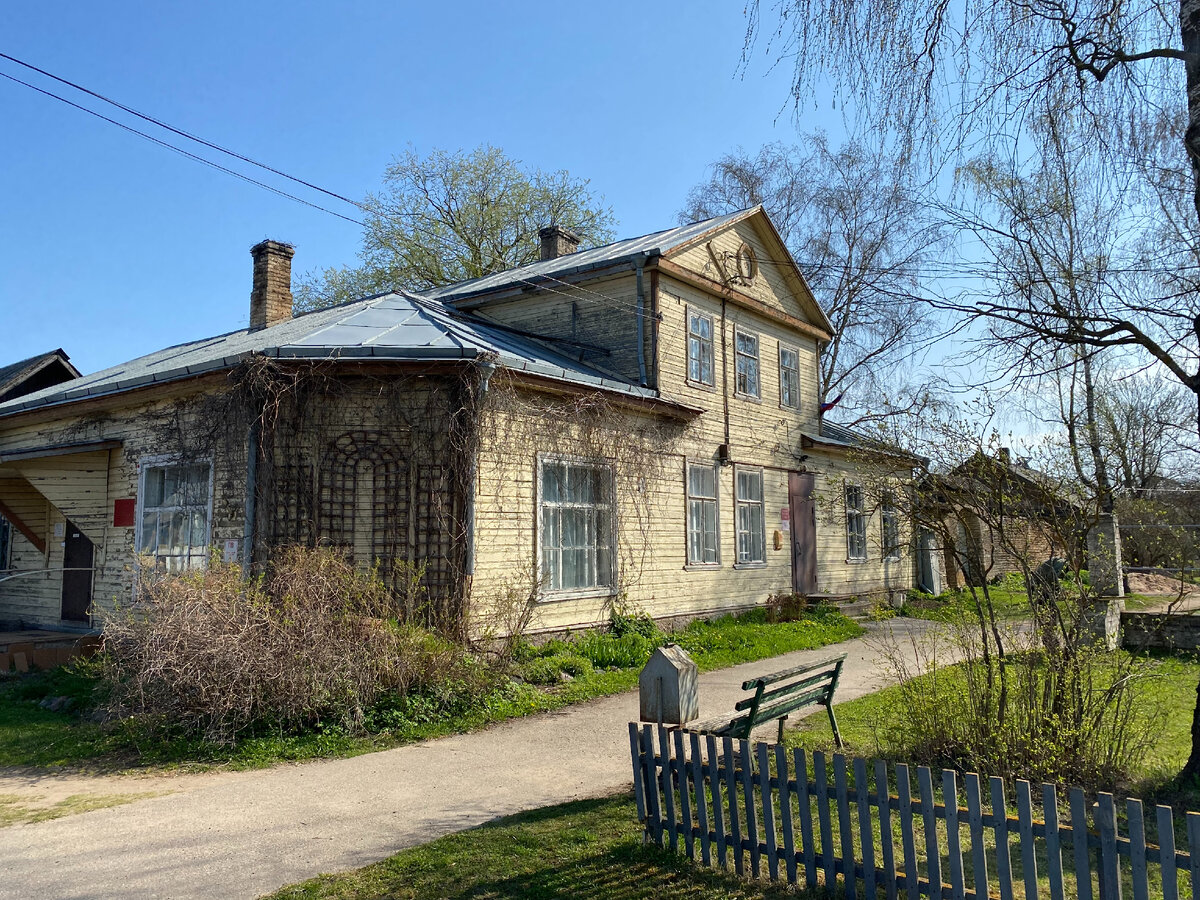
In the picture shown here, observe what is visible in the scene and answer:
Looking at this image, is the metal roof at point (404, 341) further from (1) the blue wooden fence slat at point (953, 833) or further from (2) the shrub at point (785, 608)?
(1) the blue wooden fence slat at point (953, 833)

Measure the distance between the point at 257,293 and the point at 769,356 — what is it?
33.6 feet

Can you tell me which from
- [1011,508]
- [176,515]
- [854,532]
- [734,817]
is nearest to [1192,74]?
[1011,508]

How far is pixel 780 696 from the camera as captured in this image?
6.94m

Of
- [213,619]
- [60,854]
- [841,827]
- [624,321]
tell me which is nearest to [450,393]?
[213,619]

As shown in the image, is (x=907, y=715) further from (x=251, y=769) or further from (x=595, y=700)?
(x=251, y=769)

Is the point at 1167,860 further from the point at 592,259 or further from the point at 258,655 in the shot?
the point at 592,259

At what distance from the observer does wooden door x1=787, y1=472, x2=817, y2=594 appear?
17.7 m

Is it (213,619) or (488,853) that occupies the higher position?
(213,619)

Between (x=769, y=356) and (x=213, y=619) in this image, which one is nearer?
(x=213, y=619)

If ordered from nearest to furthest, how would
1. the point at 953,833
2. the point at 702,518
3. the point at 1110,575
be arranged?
1. the point at 953,833
2. the point at 1110,575
3. the point at 702,518

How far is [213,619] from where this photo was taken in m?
7.67

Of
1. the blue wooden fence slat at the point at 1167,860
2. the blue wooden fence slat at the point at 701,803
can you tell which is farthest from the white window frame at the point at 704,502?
the blue wooden fence slat at the point at 1167,860

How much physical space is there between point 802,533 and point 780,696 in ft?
37.3

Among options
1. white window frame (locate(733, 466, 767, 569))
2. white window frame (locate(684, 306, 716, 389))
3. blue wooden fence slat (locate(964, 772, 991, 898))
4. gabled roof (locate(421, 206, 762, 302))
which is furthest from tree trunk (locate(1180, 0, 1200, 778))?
white window frame (locate(733, 466, 767, 569))
